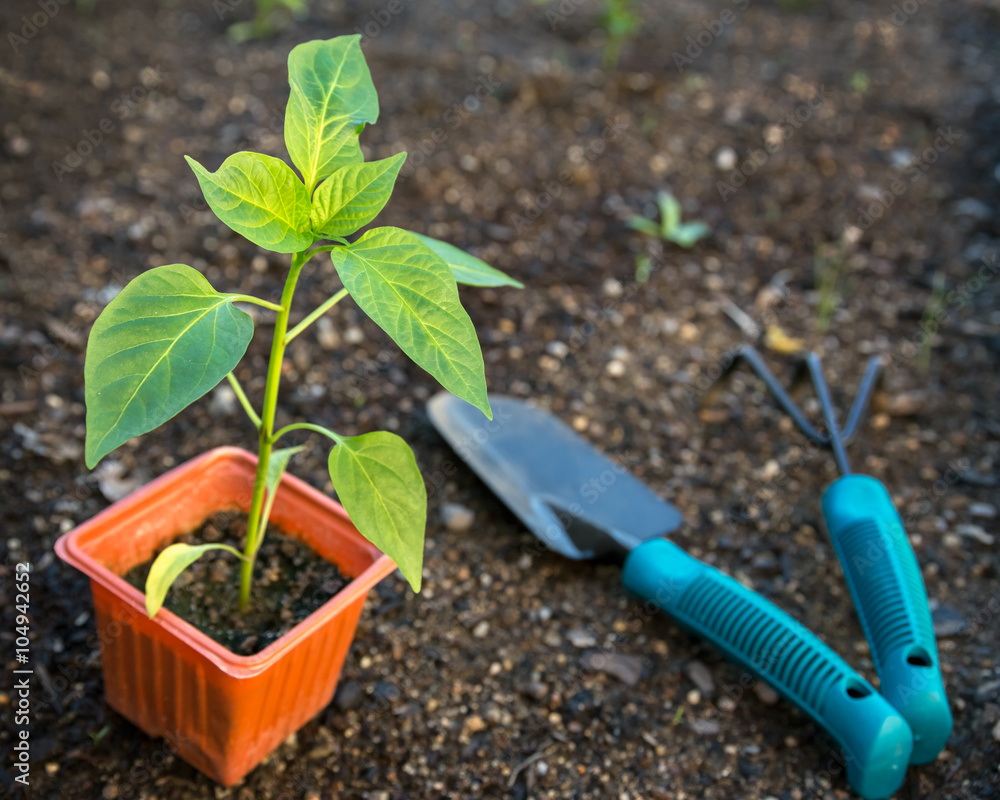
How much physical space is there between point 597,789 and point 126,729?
78 centimetres

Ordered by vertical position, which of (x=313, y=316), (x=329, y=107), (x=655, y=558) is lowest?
(x=655, y=558)

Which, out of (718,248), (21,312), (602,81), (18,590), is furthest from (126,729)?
(602,81)

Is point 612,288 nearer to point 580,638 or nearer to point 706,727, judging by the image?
point 580,638

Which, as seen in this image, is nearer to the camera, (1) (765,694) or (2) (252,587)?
(2) (252,587)

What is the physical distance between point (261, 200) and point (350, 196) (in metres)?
0.12

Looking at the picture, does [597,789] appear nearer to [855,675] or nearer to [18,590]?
[855,675]

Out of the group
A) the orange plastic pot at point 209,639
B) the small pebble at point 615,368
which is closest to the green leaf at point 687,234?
the small pebble at point 615,368

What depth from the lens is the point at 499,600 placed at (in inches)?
68.3

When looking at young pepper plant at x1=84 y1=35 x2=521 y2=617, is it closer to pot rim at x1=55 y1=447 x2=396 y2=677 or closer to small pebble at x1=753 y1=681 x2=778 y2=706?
pot rim at x1=55 y1=447 x2=396 y2=677

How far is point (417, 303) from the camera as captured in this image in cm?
101

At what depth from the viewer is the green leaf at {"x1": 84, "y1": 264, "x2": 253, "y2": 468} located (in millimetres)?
906

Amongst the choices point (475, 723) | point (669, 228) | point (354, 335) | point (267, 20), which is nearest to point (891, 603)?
point (475, 723)

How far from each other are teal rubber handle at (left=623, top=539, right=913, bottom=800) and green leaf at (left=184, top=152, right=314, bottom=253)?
0.89 m

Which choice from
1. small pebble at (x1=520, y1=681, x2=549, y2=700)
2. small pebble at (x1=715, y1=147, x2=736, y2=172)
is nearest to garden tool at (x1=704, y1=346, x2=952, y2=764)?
small pebble at (x1=520, y1=681, x2=549, y2=700)
